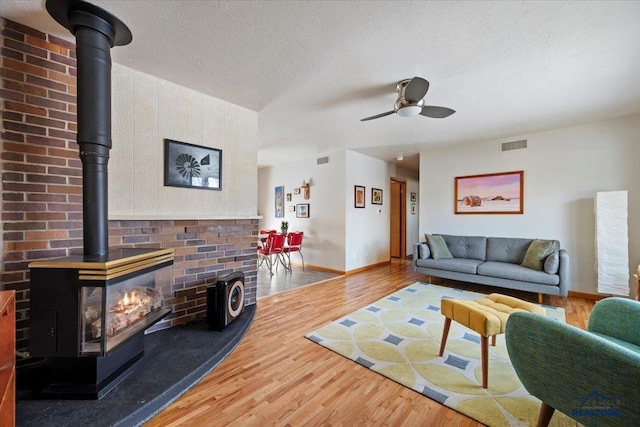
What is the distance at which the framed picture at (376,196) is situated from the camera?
18.6ft

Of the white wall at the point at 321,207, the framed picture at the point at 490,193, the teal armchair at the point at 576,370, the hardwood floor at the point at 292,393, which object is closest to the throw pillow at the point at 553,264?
the framed picture at the point at 490,193

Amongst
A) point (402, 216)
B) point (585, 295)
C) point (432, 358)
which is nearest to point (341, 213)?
point (402, 216)

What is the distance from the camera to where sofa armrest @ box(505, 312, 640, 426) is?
3.11 feet

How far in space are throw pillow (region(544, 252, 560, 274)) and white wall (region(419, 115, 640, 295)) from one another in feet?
2.37

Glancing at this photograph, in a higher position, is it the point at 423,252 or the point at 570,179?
the point at 570,179

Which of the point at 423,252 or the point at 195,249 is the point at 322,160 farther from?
the point at 195,249

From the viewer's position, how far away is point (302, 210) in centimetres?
583

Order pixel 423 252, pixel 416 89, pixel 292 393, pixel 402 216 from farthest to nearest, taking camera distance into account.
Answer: pixel 402 216 → pixel 423 252 → pixel 416 89 → pixel 292 393

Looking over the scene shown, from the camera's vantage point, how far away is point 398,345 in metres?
2.30

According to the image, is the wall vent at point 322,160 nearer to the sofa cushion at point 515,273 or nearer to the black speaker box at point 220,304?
the sofa cushion at point 515,273

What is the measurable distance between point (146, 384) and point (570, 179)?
5373 mm

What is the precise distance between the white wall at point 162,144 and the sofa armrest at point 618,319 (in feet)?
9.88

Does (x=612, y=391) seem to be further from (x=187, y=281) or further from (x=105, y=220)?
(x=187, y=281)

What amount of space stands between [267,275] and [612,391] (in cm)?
449
